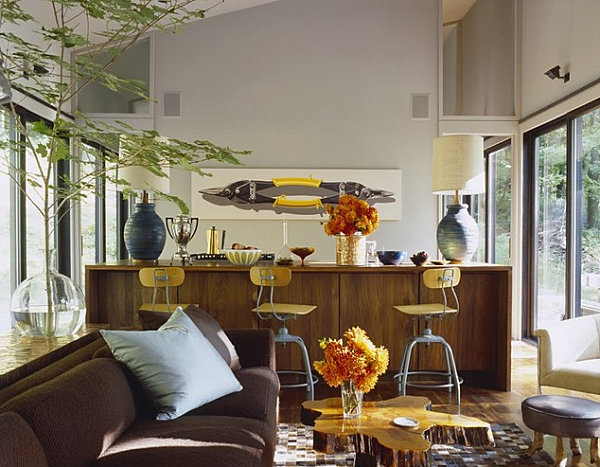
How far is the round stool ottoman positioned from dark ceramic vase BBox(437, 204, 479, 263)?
170 cm

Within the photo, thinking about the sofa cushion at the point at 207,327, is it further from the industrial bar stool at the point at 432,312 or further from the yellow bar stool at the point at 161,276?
the industrial bar stool at the point at 432,312

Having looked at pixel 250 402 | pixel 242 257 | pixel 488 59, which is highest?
pixel 488 59

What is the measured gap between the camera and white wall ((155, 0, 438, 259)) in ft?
23.6

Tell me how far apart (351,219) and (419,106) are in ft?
10.7

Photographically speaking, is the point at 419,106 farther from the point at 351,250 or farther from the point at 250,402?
the point at 250,402

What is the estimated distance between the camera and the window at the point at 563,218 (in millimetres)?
5320

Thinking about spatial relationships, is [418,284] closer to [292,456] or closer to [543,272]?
[292,456]

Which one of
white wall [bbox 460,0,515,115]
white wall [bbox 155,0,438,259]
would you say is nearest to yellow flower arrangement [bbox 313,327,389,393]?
white wall [bbox 155,0,438,259]

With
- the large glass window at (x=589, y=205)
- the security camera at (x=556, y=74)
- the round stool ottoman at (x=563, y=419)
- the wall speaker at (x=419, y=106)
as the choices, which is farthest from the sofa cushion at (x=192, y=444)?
the wall speaker at (x=419, y=106)

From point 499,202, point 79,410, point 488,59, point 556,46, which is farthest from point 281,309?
point 488,59

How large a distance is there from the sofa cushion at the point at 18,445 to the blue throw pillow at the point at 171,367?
0.89 meters

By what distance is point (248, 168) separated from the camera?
715 cm

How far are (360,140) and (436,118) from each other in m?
0.95

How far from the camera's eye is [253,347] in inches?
134
